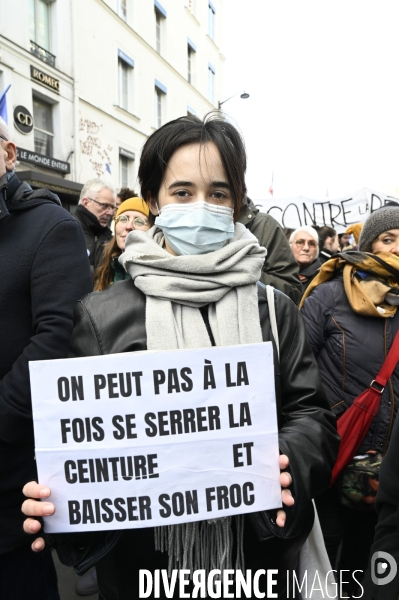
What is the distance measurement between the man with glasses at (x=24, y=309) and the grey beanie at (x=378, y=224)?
1699 millimetres

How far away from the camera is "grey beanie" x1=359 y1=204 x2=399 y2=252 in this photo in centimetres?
258

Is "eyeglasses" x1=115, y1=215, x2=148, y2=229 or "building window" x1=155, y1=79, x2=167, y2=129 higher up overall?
"building window" x1=155, y1=79, x2=167, y2=129

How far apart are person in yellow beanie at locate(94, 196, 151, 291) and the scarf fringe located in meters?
1.99

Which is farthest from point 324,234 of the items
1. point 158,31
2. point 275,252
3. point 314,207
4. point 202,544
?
point 158,31

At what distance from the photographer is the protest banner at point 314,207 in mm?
7508

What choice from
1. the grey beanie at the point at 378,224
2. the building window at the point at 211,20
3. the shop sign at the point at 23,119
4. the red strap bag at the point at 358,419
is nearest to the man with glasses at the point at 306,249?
the grey beanie at the point at 378,224

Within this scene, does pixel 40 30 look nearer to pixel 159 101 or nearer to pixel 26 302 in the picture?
pixel 159 101

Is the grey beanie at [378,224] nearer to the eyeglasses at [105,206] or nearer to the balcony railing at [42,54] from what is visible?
the eyeglasses at [105,206]

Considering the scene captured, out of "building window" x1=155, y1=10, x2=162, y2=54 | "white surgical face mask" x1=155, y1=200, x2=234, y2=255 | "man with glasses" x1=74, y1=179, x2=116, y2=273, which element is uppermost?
"building window" x1=155, y1=10, x2=162, y2=54

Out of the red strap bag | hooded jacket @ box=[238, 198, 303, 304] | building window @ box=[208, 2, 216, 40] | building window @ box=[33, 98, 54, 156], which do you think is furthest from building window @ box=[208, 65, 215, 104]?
the red strap bag

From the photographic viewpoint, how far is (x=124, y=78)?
590 inches

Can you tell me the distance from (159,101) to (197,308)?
1755 centimetres

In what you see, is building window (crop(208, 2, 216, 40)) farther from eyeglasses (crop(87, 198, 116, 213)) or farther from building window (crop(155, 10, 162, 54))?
eyeglasses (crop(87, 198, 116, 213))

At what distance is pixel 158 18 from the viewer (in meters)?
17.0
